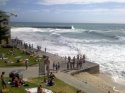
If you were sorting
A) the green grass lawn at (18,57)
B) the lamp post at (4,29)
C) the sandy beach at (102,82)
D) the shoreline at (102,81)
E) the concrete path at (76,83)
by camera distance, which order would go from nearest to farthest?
the concrete path at (76,83), the sandy beach at (102,82), the shoreline at (102,81), the green grass lawn at (18,57), the lamp post at (4,29)

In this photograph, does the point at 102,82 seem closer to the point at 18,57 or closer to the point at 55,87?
the point at 55,87

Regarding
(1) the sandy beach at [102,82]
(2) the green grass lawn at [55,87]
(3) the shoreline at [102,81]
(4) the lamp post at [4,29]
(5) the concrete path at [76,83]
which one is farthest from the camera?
(4) the lamp post at [4,29]

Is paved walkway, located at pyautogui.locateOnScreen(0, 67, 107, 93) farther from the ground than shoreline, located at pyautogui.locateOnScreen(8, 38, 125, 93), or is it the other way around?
paved walkway, located at pyautogui.locateOnScreen(0, 67, 107, 93)

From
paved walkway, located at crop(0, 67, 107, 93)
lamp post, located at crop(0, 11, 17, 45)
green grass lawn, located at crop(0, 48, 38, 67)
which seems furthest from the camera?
lamp post, located at crop(0, 11, 17, 45)

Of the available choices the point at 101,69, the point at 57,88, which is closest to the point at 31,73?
the point at 57,88

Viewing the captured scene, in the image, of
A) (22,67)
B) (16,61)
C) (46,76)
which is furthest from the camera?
(16,61)

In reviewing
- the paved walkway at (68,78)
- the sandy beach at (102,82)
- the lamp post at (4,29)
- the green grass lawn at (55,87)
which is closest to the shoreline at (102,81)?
the sandy beach at (102,82)

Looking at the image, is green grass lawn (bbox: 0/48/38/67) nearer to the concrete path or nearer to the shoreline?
the concrete path

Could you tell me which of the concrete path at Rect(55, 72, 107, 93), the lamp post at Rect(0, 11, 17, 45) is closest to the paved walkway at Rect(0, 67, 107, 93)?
the concrete path at Rect(55, 72, 107, 93)

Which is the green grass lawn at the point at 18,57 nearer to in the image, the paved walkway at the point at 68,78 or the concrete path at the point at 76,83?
the paved walkway at the point at 68,78

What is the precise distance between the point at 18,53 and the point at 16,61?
773 centimetres

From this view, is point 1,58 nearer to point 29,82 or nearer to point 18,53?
point 18,53

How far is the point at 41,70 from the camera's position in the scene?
3275 centimetres

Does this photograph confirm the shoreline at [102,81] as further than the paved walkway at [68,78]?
Yes
